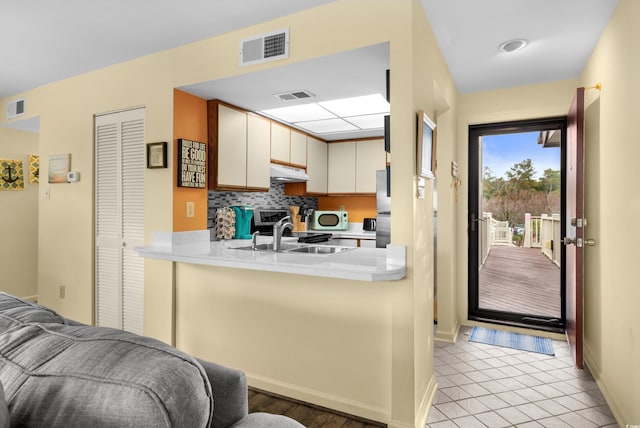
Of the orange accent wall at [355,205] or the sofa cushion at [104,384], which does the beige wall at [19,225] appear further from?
the sofa cushion at [104,384]

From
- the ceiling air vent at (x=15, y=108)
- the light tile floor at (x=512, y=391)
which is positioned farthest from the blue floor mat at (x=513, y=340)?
the ceiling air vent at (x=15, y=108)

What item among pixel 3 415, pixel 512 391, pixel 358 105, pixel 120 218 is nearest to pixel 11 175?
pixel 120 218

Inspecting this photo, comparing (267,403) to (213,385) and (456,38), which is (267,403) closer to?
(213,385)

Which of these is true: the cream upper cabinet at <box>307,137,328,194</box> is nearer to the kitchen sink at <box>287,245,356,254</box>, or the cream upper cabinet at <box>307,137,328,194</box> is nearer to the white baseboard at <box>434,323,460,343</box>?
the kitchen sink at <box>287,245,356,254</box>

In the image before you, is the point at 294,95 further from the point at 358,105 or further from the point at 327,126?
the point at 327,126

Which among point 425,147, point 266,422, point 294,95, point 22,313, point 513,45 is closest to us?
point 266,422

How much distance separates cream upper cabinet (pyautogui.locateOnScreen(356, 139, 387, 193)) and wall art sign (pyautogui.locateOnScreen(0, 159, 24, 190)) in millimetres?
4150

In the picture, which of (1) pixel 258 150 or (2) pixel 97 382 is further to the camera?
(1) pixel 258 150

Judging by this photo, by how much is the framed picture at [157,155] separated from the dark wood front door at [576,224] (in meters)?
3.00

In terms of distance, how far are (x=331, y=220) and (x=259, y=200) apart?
1.20 m

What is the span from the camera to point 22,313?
3.14ft

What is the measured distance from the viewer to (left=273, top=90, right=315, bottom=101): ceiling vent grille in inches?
114

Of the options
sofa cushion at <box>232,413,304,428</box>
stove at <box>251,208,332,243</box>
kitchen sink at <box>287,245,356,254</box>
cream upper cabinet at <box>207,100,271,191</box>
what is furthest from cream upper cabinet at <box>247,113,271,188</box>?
sofa cushion at <box>232,413,304,428</box>

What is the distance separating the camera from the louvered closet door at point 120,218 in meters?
3.01
